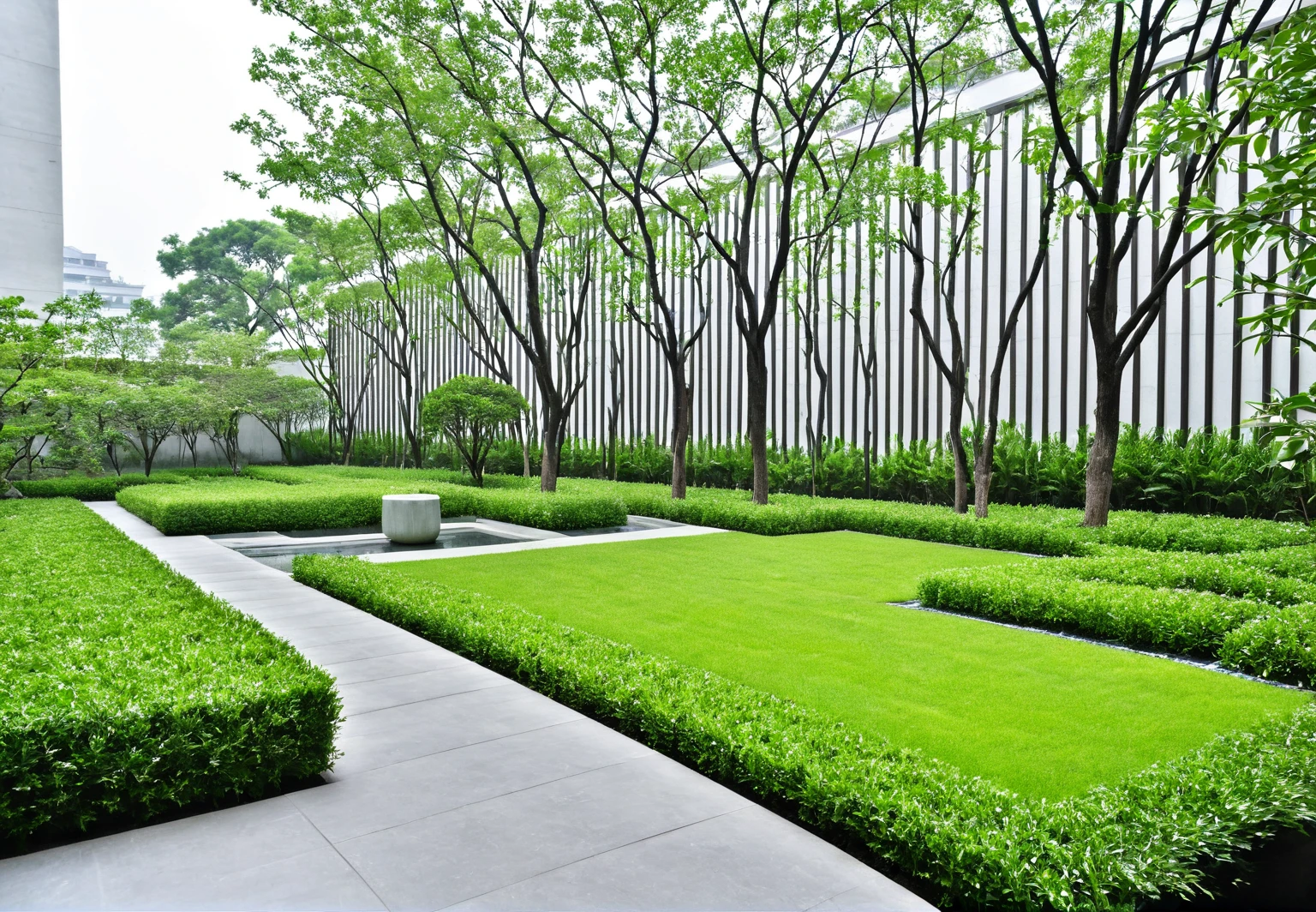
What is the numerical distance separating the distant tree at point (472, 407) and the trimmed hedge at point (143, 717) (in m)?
12.4

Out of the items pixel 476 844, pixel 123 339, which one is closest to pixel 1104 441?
pixel 476 844

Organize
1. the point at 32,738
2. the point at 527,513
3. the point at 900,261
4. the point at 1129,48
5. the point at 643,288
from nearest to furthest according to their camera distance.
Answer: the point at 32,738, the point at 1129,48, the point at 527,513, the point at 900,261, the point at 643,288

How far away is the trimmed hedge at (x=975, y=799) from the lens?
2400 mm

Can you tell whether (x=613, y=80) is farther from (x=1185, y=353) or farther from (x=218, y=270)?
(x=218, y=270)

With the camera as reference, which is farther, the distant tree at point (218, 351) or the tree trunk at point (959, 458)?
the distant tree at point (218, 351)

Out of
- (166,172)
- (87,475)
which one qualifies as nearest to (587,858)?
(87,475)

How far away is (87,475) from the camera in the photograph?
839 inches

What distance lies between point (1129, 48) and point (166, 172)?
3499 cm

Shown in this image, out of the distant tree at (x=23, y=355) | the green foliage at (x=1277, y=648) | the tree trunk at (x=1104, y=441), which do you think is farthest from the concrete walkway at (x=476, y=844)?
the distant tree at (x=23, y=355)

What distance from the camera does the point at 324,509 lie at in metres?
12.2

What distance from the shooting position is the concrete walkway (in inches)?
93.9

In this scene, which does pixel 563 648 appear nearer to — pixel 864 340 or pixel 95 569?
pixel 95 569

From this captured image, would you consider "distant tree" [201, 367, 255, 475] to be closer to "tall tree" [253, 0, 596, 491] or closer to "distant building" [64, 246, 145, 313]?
"tall tree" [253, 0, 596, 491]

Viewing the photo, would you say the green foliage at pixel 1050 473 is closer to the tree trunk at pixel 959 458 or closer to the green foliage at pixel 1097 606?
the tree trunk at pixel 959 458
